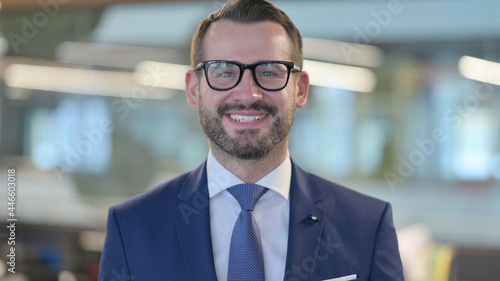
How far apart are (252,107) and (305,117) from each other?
322 cm

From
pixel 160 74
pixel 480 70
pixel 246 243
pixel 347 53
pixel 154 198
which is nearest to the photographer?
pixel 246 243

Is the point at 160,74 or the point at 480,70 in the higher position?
the point at 160,74

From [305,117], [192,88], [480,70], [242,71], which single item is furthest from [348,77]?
[242,71]

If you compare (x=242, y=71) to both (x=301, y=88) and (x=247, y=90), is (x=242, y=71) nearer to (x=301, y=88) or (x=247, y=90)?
(x=247, y=90)

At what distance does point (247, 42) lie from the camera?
1451 millimetres

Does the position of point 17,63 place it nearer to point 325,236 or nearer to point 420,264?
point 420,264

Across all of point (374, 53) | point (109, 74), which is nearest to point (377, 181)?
point (374, 53)

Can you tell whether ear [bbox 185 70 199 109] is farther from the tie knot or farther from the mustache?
the tie knot

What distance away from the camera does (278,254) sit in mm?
1439

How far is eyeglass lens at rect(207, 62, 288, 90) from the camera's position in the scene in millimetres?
1431

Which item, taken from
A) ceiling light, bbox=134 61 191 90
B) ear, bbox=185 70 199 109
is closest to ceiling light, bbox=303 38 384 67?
ceiling light, bbox=134 61 191 90

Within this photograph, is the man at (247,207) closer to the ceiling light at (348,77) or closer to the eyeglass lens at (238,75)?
the eyeglass lens at (238,75)

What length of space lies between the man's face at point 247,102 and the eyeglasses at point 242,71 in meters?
0.01

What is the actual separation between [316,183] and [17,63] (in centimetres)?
467
